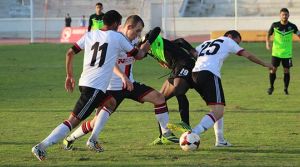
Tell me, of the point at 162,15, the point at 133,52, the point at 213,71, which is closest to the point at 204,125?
the point at 213,71

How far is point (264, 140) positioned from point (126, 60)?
2.43 meters

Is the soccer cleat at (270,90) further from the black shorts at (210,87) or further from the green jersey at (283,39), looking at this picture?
the black shorts at (210,87)

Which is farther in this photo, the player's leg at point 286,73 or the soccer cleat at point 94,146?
the player's leg at point 286,73

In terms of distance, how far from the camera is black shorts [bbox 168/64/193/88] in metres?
11.9

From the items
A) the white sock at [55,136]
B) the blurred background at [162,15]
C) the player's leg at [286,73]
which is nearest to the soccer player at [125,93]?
the white sock at [55,136]

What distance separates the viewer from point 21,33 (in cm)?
5494

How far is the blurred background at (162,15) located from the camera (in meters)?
50.2

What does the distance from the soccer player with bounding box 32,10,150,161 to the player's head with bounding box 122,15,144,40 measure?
63cm

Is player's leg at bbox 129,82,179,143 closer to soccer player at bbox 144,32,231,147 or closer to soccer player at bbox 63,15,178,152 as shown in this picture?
soccer player at bbox 63,15,178,152

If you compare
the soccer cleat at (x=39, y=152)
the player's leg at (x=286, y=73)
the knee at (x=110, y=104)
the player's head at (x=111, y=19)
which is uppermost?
the player's head at (x=111, y=19)

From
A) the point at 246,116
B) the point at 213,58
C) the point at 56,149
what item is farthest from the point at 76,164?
the point at 246,116

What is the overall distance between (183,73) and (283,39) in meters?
9.18

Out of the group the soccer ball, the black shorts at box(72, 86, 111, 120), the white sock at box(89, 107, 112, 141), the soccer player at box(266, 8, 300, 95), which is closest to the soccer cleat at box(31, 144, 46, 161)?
the black shorts at box(72, 86, 111, 120)

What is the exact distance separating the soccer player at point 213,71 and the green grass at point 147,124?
0.51m
